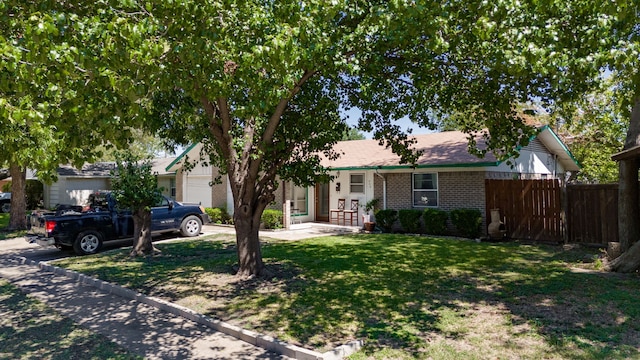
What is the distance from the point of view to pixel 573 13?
645cm

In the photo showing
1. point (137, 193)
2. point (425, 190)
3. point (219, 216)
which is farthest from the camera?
point (219, 216)

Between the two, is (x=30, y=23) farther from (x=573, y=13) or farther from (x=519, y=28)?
(x=573, y=13)

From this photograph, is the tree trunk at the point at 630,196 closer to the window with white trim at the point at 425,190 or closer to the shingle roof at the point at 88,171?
the window with white trim at the point at 425,190

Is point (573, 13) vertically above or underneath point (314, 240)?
above

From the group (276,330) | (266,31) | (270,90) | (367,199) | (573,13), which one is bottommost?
(276,330)

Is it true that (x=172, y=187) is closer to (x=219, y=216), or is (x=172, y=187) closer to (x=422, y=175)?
(x=219, y=216)

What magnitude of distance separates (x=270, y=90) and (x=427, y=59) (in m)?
3.01

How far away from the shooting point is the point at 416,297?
24.1 ft

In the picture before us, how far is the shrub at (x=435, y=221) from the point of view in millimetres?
15406

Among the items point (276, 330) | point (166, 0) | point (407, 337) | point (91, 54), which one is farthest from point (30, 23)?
point (407, 337)

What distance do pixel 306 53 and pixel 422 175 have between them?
1163 cm

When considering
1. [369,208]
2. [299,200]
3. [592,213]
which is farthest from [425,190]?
[299,200]

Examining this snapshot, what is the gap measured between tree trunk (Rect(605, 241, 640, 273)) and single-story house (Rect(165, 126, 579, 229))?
4.92m

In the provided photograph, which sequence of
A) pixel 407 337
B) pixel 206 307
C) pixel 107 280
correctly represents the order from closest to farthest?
pixel 407 337, pixel 206 307, pixel 107 280
